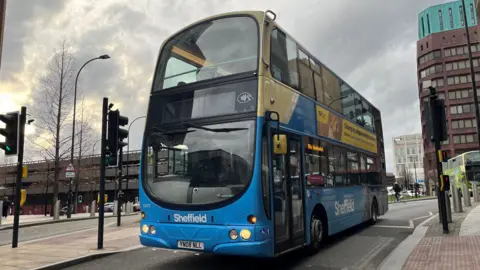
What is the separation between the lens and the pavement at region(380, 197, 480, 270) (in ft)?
23.8

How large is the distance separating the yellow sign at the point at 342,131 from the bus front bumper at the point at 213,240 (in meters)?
3.89

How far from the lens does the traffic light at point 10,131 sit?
1070 centimetres

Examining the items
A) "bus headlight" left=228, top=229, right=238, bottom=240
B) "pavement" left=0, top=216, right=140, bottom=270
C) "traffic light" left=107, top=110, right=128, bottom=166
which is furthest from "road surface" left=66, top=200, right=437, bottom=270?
"traffic light" left=107, top=110, right=128, bottom=166

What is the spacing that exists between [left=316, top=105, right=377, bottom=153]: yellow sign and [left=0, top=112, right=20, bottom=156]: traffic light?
785 centimetres

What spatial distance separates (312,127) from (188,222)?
382cm

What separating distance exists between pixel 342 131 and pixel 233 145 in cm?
525

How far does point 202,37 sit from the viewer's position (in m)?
8.32

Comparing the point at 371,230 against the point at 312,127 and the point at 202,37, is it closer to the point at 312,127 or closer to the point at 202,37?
the point at 312,127

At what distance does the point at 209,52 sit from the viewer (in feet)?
26.5

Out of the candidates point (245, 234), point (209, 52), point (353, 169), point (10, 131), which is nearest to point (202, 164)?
point (245, 234)

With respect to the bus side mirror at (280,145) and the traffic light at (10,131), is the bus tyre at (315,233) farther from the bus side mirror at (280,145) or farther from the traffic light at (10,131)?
the traffic light at (10,131)

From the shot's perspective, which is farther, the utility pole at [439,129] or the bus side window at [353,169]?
the bus side window at [353,169]

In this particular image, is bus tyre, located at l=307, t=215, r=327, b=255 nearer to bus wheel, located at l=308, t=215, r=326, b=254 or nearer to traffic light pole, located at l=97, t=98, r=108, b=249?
bus wheel, located at l=308, t=215, r=326, b=254

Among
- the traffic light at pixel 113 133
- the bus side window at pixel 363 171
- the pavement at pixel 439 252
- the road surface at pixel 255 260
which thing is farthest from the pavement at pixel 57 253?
the bus side window at pixel 363 171
